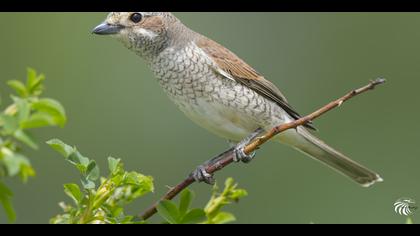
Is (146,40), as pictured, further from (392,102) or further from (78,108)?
(392,102)

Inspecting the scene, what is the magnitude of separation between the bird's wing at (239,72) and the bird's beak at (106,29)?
500mm

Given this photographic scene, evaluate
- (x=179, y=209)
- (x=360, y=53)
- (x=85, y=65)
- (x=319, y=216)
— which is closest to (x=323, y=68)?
(x=360, y=53)

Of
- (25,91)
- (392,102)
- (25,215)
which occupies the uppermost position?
(392,102)

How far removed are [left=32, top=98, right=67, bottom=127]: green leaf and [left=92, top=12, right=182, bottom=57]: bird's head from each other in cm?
246

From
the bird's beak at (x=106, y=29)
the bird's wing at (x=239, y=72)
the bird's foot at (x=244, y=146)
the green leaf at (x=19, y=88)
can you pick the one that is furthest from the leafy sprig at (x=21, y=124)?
the bird's wing at (x=239, y=72)

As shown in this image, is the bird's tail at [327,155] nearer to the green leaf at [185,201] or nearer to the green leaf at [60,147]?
the green leaf at [185,201]

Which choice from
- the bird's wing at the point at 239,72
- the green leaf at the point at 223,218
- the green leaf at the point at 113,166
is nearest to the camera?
the green leaf at the point at 113,166

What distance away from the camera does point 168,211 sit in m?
1.61

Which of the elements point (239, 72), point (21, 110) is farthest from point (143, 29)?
point (21, 110)

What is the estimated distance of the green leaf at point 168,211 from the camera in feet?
5.21

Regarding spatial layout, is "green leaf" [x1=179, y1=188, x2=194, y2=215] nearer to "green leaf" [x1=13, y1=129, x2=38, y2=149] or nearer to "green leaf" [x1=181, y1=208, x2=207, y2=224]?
"green leaf" [x1=181, y1=208, x2=207, y2=224]

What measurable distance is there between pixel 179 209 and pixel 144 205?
3641 mm

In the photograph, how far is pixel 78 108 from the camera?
19.4 feet

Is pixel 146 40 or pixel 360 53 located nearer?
pixel 146 40
